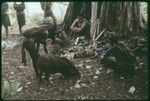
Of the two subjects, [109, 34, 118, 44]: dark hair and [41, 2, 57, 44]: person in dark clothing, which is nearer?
[109, 34, 118, 44]: dark hair

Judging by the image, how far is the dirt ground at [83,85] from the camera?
17.6ft

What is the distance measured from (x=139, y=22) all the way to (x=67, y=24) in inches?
53.3

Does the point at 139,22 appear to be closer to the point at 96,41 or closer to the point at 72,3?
the point at 96,41

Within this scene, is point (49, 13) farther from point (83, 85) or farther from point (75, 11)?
point (83, 85)

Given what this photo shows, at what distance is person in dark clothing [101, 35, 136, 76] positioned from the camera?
5.72 metres

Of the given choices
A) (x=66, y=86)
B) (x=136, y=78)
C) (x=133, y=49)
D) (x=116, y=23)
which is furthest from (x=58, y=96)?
(x=116, y=23)

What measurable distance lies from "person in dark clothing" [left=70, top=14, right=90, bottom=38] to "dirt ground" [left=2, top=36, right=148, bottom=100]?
1053mm

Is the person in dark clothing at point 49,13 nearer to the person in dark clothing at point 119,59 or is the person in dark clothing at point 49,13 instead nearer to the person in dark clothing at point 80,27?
the person in dark clothing at point 80,27

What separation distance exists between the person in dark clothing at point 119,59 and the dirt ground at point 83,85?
0.10 meters

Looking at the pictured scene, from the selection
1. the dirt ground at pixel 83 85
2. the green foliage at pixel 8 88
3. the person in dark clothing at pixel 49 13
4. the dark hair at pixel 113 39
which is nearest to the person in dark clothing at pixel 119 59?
the dark hair at pixel 113 39

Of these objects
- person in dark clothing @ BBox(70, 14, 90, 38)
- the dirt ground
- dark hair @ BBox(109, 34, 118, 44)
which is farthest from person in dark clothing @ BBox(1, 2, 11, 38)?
dark hair @ BBox(109, 34, 118, 44)

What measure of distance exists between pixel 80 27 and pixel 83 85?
5.60 feet

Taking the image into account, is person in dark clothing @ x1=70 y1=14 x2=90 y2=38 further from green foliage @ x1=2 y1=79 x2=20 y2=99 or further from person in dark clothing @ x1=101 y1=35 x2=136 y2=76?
green foliage @ x1=2 y1=79 x2=20 y2=99

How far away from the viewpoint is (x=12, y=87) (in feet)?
18.0
